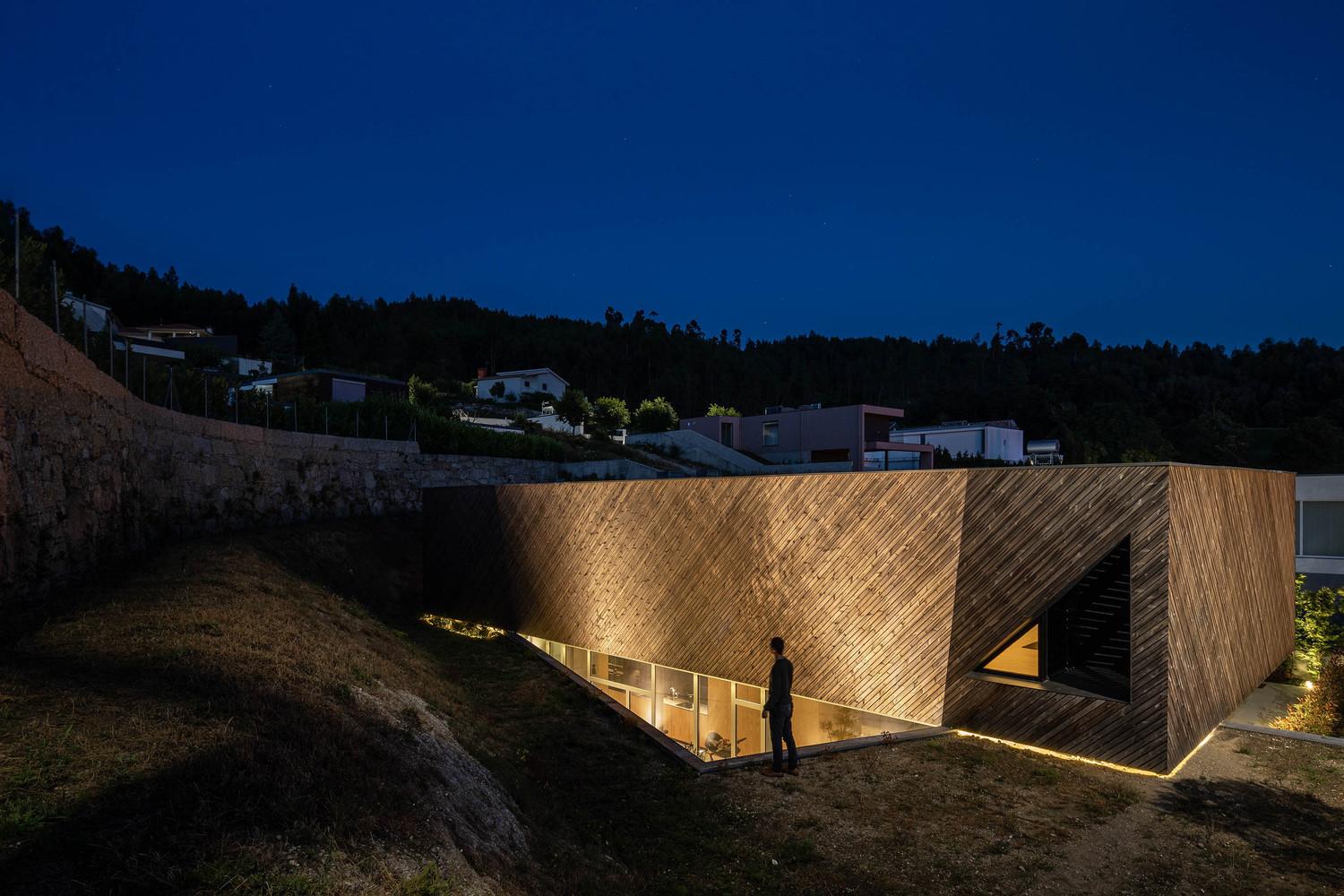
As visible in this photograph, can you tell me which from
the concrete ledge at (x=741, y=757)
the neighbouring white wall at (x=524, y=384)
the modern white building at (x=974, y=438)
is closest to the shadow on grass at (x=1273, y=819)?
the concrete ledge at (x=741, y=757)

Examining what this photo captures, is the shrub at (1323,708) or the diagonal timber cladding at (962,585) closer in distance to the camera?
the diagonal timber cladding at (962,585)

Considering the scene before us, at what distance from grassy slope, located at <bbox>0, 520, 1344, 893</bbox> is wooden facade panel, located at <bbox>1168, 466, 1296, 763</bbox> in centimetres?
64

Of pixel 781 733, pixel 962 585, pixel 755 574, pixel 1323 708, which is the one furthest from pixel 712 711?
pixel 1323 708

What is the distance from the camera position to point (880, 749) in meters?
7.25

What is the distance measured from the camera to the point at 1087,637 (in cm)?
902

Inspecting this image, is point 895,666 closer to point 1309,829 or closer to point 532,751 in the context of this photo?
point 1309,829

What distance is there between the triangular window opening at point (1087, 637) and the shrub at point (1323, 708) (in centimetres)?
201

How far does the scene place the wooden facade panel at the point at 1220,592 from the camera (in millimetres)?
6742

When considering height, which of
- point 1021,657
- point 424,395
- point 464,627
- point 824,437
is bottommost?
point 464,627

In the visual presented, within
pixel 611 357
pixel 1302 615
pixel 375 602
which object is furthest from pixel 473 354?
pixel 1302 615

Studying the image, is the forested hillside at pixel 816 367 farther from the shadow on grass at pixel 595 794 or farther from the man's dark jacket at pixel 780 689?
the shadow on grass at pixel 595 794

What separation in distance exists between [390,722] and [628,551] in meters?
5.54

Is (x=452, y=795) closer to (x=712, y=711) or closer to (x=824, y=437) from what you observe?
(x=712, y=711)

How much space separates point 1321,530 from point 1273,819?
10471 mm
